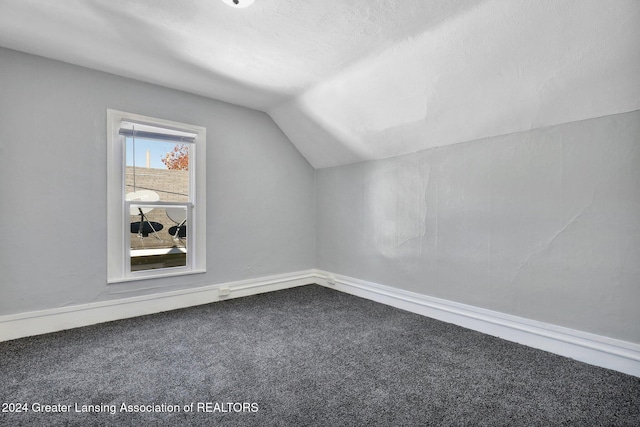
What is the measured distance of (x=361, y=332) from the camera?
2.62 metres

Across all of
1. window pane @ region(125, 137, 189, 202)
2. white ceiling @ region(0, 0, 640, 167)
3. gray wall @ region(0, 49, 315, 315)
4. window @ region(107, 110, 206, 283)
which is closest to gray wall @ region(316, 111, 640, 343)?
white ceiling @ region(0, 0, 640, 167)

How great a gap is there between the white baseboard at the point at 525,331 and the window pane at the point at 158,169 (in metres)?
2.37

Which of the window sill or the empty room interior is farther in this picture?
the window sill

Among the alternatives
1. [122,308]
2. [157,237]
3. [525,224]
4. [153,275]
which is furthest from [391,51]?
[122,308]

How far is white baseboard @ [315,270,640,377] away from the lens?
6.51 feet

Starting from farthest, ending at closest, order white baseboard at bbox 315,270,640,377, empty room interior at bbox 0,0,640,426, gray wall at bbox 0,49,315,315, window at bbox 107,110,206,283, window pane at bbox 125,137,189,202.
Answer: window pane at bbox 125,137,189,202
window at bbox 107,110,206,283
gray wall at bbox 0,49,315,315
white baseboard at bbox 315,270,640,377
empty room interior at bbox 0,0,640,426

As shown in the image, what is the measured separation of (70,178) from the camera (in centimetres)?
268

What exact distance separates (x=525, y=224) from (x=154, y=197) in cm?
333

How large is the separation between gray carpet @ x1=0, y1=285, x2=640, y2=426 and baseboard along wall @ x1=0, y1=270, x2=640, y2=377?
0.10 metres

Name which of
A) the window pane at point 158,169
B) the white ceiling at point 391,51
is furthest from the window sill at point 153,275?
the white ceiling at point 391,51

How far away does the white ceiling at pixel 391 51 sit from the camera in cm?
184

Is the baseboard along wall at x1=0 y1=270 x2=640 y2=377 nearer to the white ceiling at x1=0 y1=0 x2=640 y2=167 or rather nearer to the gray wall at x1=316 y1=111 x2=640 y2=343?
the gray wall at x1=316 y1=111 x2=640 y2=343

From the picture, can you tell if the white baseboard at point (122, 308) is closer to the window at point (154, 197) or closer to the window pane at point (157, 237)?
the window at point (154, 197)

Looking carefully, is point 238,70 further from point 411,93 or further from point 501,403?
point 501,403
